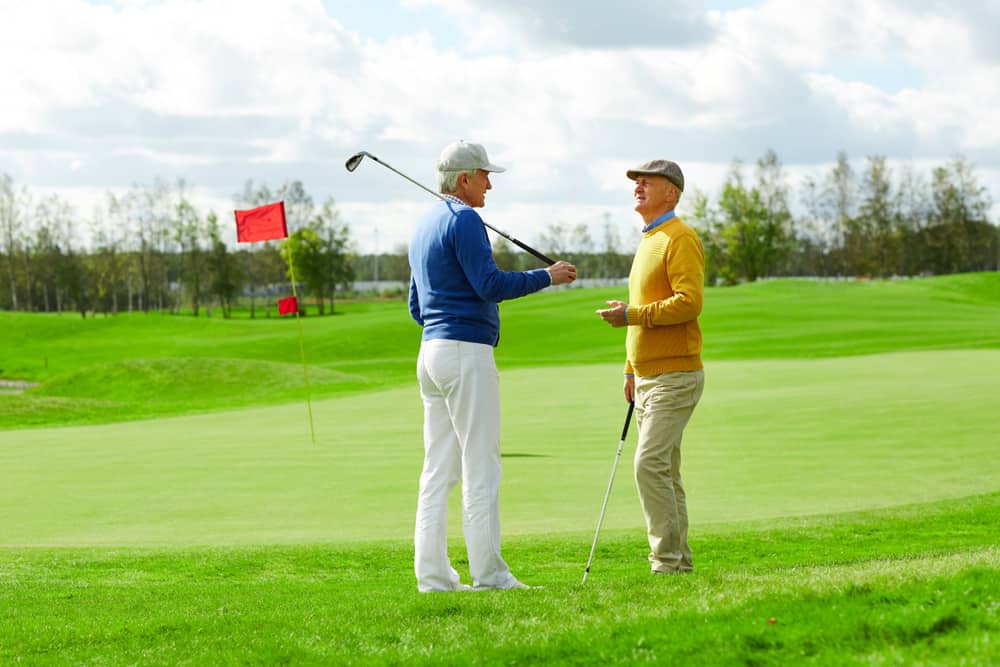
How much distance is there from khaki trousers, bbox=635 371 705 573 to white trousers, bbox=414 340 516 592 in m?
0.94

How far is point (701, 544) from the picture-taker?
922 cm

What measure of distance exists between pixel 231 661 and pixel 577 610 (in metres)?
1.59

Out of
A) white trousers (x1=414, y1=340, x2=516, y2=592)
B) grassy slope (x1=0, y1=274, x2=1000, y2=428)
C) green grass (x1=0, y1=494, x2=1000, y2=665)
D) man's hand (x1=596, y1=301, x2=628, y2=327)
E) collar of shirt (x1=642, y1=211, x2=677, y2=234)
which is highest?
collar of shirt (x1=642, y1=211, x2=677, y2=234)

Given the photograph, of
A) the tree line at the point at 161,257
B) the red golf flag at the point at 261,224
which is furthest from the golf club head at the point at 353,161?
the tree line at the point at 161,257

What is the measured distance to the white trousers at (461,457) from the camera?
22.0ft

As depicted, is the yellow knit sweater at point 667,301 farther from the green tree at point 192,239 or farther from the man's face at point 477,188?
the green tree at point 192,239

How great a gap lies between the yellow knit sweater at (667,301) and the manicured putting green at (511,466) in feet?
11.0

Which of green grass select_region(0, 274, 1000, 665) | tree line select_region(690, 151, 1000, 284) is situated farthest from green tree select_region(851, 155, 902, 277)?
green grass select_region(0, 274, 1000, 665)

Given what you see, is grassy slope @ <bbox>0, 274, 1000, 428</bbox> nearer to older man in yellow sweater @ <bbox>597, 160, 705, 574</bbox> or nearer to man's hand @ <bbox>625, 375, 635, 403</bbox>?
man's hand @ <bbox>625, 375, 635, 403</bbox>

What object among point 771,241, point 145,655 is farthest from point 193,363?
point 771,241

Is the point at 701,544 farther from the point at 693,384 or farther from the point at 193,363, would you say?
the point at 193,363

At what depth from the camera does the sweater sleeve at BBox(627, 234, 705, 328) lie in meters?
6.97

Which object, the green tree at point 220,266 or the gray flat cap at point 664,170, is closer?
the gray flat cap at point 664,170

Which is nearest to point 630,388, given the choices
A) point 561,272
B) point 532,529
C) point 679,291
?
point 679,291
